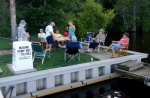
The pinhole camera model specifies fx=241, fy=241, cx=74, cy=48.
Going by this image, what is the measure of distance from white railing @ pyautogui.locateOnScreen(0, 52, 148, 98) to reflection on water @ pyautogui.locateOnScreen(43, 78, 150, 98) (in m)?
0.20

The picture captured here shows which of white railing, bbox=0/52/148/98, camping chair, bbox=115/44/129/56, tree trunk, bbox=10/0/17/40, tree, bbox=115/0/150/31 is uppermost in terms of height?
tree, bbox=115/0/150/31

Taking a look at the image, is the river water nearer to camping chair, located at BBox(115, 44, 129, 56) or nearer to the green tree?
camping chair, located at BBox(115, 44, 129, 56)

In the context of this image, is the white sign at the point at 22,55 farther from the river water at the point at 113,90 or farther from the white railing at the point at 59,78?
the river water at the point at 113,90

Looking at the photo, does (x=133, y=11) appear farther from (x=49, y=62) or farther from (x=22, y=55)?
(x=22, y=55)

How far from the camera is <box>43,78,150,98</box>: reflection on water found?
27.6 ft

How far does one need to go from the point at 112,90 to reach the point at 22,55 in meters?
3.53

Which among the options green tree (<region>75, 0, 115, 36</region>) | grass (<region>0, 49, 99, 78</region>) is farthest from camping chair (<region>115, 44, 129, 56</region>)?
green tree (<region>75, 0, 115, 36</region>)

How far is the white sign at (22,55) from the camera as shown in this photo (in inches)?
309

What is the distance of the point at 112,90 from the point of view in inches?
351

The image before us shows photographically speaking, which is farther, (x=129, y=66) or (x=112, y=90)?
(x=129, y=66)

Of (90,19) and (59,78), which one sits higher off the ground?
(90,19)

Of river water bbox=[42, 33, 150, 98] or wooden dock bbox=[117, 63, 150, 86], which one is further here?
wooden dock bbox=[117, 63, 150, 86]

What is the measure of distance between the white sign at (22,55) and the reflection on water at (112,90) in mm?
1363

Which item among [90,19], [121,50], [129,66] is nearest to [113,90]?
[129,66]
